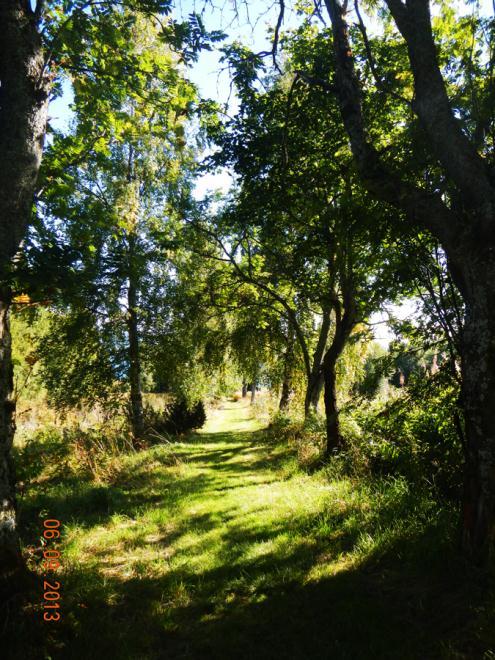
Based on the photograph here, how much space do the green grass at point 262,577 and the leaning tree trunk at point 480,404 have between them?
446 millimetres

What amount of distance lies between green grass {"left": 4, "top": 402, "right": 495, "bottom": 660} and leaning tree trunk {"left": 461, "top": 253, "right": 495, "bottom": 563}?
1.46ft

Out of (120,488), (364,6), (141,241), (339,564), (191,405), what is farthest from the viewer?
(191,405)

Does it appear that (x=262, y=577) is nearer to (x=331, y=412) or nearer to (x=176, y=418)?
(x=331, y=412)

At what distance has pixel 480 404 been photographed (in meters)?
3.08

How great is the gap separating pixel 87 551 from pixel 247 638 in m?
2.60

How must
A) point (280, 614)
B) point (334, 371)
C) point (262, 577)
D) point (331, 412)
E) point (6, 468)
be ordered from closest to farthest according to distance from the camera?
1. point (6, 468)
2. point (280, 614)
3. point (262, 577)
4. point (334, 371)
5. point (331, 412)

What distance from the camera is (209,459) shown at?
10.4m

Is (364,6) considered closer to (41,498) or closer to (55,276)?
(55,276)

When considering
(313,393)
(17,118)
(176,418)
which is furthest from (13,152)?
(176,418)

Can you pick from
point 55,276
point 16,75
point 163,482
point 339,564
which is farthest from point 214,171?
point 339,564

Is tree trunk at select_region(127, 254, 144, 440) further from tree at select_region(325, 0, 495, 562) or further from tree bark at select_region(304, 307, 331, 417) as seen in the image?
tree at select_region(325, 0, 495, 562)

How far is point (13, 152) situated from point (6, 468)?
2.58 m

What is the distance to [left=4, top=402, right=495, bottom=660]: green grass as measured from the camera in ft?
9.45

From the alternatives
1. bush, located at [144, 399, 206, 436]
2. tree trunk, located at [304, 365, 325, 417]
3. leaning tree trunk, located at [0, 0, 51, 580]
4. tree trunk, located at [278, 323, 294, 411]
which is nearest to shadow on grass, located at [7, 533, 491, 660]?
leaning tree trunk, located at [0, 0, 51, 580]
